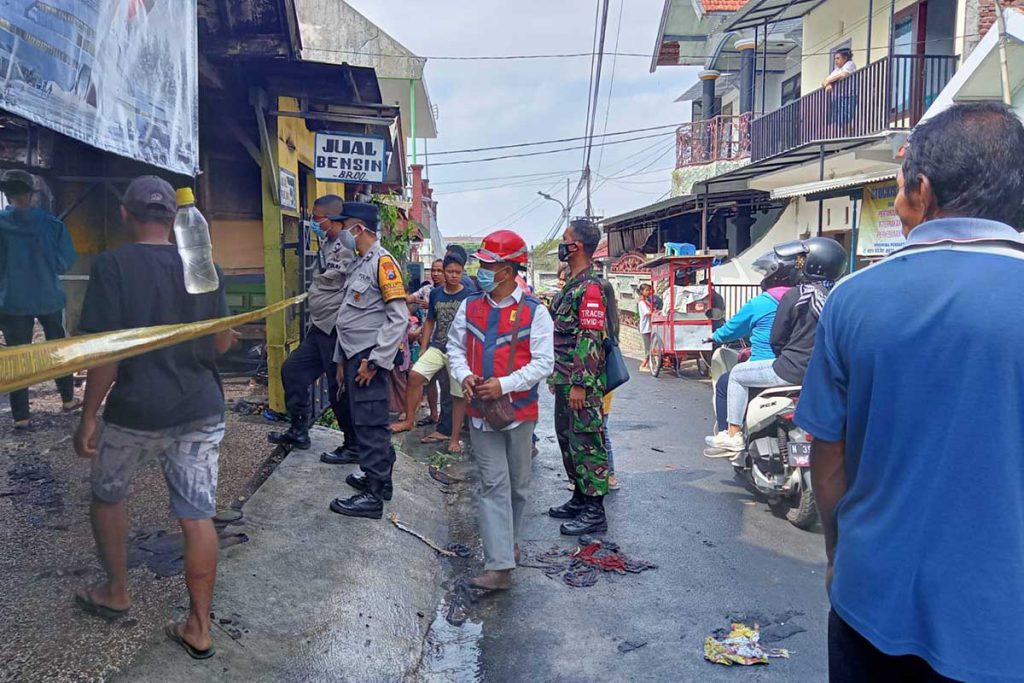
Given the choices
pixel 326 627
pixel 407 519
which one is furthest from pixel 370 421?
pixel 326 627

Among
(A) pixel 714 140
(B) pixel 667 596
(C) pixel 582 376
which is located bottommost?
(B) pixel 667 596

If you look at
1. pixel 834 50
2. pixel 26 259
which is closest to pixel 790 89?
pixel 834 50

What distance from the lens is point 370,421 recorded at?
4844mm

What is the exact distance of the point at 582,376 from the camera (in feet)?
16.3

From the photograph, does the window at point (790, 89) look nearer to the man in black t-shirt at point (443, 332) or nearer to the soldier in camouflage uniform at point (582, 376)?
the man in black t-shirt at point (443, 332)

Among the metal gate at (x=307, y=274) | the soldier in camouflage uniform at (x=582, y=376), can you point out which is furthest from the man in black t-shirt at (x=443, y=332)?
the soldier in camouflage uniform at (x=582, y=376)

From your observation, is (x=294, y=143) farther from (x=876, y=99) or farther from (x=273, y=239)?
(x=876, y=99)

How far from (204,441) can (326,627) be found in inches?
42.1

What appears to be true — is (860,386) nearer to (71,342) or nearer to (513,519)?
(71,342)

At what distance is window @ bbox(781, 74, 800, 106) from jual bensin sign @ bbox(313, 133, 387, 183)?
16193 millimetres

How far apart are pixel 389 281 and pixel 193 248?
173 centimetres

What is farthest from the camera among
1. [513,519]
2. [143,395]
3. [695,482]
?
[695,482]

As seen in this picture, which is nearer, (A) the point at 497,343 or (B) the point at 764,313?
(A) the point at 497,343

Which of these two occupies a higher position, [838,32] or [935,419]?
[838,32]
